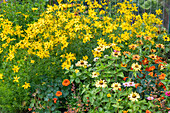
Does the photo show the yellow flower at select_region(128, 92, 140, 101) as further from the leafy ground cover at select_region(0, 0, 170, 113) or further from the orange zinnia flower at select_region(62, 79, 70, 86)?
the orange zinnia flower at select_region(62, 79, 70, 86)

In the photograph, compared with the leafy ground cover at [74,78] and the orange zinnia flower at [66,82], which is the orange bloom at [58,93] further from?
the orange zinnia flower at [66,82]

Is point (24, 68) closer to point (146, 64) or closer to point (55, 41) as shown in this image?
point (55, 41)

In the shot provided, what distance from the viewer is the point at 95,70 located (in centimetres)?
317

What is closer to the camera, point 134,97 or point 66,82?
point 134,97

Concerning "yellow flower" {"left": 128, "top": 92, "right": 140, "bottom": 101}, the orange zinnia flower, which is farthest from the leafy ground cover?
"yellow flower" {"left": 128, "top": 92, "right": 140, "bottom": 101}

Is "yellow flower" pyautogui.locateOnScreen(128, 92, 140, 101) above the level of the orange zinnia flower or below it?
below

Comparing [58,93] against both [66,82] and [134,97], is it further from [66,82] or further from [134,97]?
[134,97]

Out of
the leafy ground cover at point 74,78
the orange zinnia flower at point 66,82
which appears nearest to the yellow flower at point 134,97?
the leafy ground cover at point 74,78

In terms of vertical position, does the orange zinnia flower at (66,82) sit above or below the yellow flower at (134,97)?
above

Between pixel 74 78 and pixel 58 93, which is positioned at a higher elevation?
pixel 74 78

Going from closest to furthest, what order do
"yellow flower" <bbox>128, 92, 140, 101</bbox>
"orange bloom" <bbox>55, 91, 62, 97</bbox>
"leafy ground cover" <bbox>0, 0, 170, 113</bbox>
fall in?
"yellow flower" <bbox>128, 92, 140, 101</bbox>, "leafy ground cover" <bbox>0, 0, 170, 113</bbox>, "orange bloom" <bbox>55, 91, 62, 97</bbox>

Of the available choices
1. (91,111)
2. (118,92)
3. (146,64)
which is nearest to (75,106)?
(91,111)

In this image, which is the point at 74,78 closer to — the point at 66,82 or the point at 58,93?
the point at 66,82

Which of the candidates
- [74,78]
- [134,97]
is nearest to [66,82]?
[74,78]
